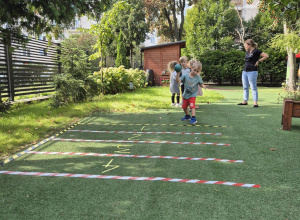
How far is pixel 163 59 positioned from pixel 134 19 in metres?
15.5

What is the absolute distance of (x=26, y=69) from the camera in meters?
9.95

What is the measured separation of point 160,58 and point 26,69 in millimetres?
12405

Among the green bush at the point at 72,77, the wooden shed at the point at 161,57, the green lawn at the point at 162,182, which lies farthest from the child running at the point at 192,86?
the wooden shed at the point at 161,57

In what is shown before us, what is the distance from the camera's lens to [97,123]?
6105 mm

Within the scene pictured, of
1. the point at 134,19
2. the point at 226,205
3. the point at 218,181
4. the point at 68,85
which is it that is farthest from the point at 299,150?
the point at 134,19

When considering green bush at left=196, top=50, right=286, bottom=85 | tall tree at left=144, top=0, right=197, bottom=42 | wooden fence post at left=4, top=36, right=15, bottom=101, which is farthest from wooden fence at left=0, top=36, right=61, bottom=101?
tall tree at left=144, top=0, right=197, bottom=42

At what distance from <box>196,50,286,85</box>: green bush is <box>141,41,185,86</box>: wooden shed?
4.71m

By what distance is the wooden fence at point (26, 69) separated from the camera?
874 centimetres

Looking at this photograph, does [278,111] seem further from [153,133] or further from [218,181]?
[218,181]

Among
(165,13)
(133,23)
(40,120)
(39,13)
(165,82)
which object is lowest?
(40,120)

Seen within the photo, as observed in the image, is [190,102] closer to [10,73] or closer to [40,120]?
[40,120]

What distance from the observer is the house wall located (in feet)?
67.0

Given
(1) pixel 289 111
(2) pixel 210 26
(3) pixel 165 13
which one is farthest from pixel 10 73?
(2) pixel 210 26

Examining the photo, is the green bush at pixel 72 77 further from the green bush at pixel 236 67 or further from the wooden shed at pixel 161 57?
the green bush at pixel 236 67
